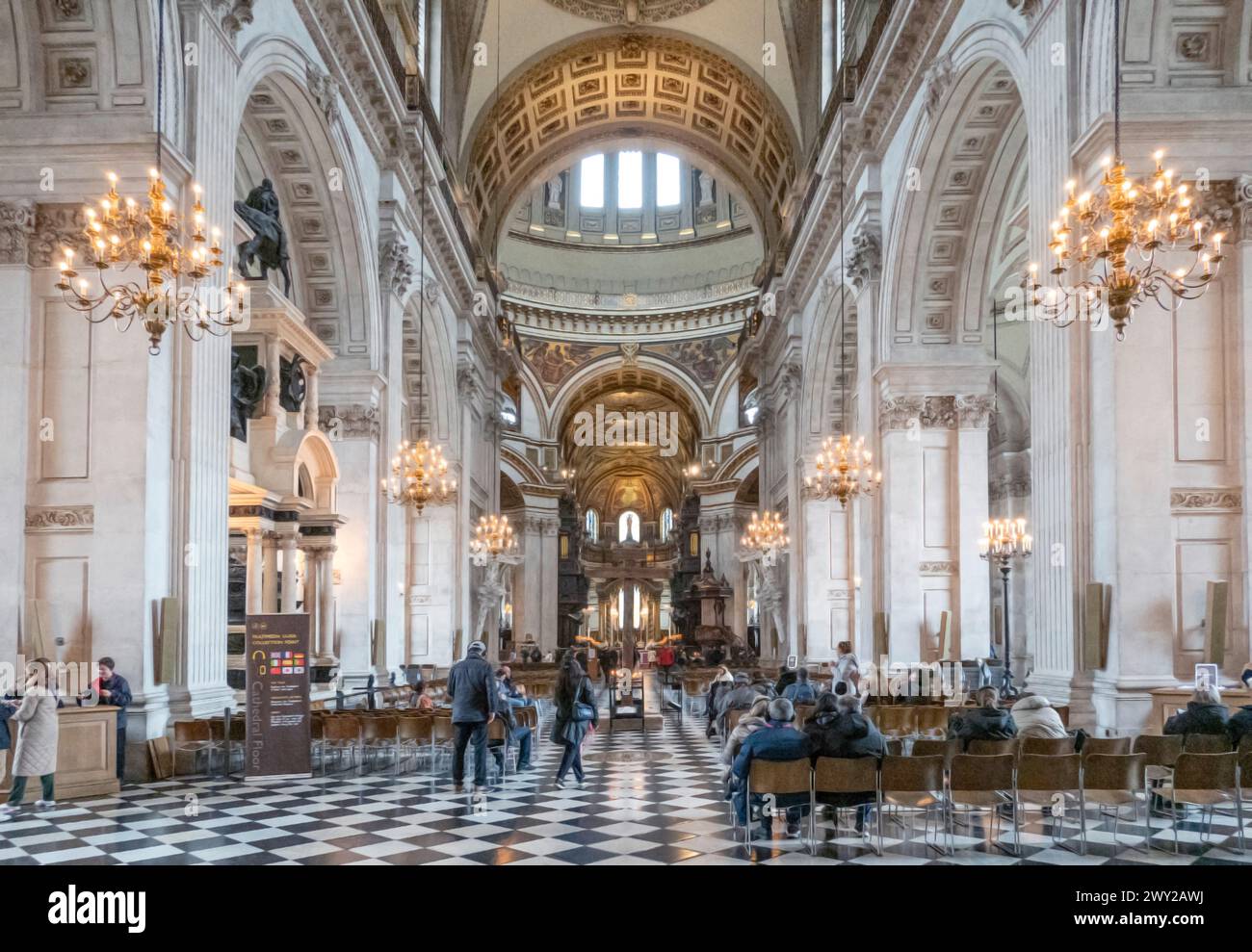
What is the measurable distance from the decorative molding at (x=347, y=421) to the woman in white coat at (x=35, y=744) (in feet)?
32.7

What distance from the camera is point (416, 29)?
72.8 ft

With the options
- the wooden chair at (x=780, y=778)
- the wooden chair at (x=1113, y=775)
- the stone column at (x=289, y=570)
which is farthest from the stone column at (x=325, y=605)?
the wooden chair at (x=1113, y=775)

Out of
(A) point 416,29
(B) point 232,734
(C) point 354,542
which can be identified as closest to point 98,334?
(B) point 232,734

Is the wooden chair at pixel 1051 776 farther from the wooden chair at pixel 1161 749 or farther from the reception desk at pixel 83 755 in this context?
the reception desk at pixel 83 755

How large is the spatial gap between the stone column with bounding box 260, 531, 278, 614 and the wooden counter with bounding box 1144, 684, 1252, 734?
1092 cm

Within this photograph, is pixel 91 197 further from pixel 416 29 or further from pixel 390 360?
pixel 416 29

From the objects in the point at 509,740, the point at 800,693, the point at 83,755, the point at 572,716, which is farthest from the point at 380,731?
the point at 800,693

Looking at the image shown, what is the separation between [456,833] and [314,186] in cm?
1200

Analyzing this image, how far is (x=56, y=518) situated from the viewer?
10.3 metres

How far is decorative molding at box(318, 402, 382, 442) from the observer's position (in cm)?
1855

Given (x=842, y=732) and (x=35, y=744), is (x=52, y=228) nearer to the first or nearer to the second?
(x=35, y=744)

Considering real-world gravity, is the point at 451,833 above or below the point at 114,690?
below

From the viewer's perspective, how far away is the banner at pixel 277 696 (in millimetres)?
10375
